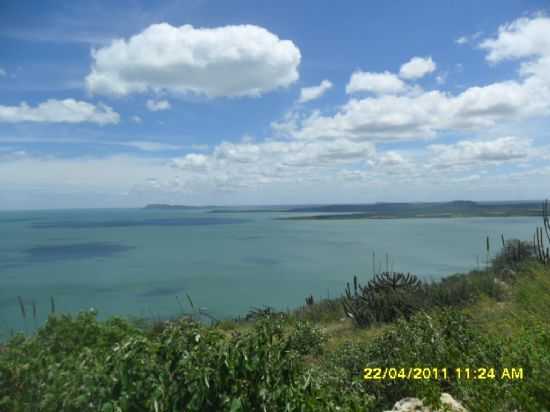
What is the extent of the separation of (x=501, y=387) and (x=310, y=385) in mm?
1719

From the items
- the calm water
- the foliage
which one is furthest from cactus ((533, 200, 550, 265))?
the calm water

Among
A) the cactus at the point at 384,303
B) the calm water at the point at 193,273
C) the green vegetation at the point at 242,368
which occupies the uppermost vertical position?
the green vegetation at the point at 242,368

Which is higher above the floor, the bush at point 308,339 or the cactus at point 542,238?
the cactus at point 542,238

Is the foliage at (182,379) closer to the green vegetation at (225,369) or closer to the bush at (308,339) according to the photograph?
the green vegetation at (225,369)

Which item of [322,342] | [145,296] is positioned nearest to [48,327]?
[322,342]

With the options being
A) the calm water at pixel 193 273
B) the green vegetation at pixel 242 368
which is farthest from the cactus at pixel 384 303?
the calm water at pixel 193 273

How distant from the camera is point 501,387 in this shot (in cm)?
336

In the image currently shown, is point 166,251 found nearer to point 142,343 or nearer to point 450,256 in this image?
point 450,256

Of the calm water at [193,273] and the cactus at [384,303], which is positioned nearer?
the cactus at [384,303]
